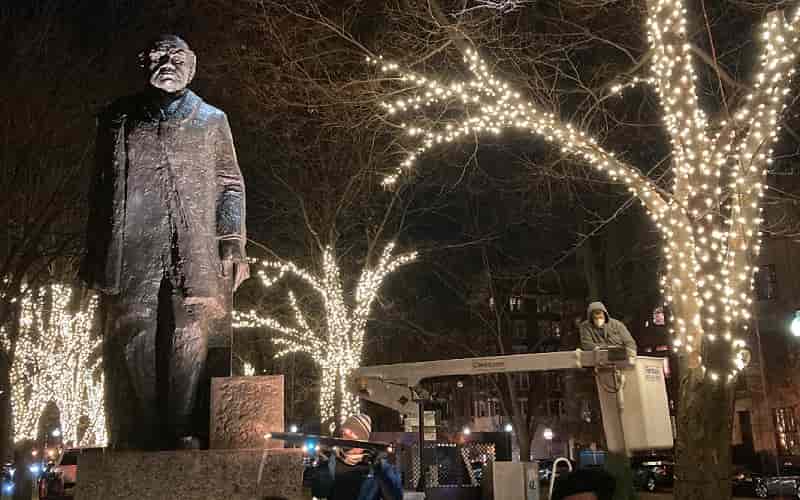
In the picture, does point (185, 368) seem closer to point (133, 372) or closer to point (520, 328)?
point (133, 372)

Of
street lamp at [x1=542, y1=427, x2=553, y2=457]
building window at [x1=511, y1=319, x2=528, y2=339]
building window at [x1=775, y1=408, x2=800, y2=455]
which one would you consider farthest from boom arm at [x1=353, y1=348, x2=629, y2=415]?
building window at [x1=511, y1=319, x2=528, y2=339]

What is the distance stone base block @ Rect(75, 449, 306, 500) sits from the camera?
5.00m

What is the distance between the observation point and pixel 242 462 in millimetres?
5039

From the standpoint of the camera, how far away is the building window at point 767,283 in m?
39.8

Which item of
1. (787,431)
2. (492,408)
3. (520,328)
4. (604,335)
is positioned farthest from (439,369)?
(520,328)

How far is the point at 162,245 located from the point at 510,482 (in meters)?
10.7

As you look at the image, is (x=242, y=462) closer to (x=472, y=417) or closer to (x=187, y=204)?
(x=187, y=204)

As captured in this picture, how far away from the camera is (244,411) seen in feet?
17.3

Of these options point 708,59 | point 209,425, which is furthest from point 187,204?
point 708,59

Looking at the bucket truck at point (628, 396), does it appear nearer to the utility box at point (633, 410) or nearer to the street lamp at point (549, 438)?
the utility box at point (633, 410)

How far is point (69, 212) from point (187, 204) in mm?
12472

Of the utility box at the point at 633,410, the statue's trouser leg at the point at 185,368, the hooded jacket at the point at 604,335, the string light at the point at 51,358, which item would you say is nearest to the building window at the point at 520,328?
the string light at the point at 51,358

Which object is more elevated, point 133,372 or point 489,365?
point 489,365

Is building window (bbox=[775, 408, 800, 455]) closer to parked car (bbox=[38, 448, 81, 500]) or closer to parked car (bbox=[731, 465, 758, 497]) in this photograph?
parked car (bbox=[731, 465, 758, 497])
